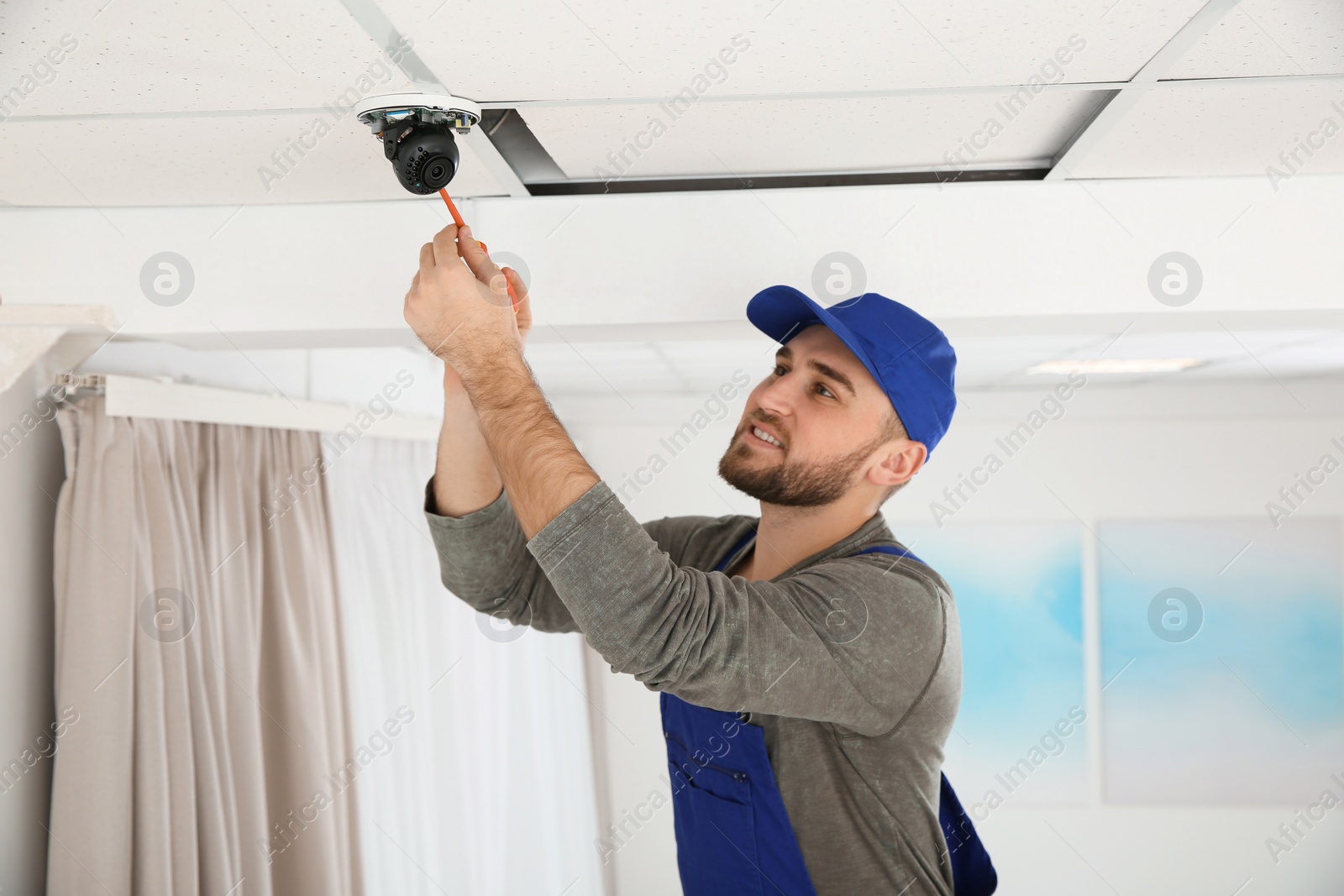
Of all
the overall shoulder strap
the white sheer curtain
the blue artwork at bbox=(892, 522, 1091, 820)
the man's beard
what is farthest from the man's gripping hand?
the blue artwork at bbox=(892, 522, 1091, 820)

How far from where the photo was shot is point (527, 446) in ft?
2.95

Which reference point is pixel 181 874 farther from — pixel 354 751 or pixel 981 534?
pixel 981 534

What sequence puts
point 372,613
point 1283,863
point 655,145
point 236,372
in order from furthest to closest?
1. point 1283,863
2. point 372,613
3. point 236,372
4. point 655,145

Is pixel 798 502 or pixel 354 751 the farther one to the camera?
pixel 354 751

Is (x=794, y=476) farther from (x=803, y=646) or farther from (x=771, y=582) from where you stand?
(x=803, y=646)

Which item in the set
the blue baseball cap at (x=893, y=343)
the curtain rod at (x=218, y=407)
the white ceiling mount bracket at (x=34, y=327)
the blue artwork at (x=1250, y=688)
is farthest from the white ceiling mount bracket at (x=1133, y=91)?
the blue artwork at (x=1250, y=688)

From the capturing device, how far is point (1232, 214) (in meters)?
1.34

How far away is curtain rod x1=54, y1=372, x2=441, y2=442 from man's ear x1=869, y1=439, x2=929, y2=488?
1.09 metres

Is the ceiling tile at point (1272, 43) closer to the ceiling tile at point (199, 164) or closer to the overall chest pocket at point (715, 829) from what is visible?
the ceiling tile at point (199, 164)

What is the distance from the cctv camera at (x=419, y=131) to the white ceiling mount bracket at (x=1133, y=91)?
678 mm

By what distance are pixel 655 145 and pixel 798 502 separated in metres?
0.49

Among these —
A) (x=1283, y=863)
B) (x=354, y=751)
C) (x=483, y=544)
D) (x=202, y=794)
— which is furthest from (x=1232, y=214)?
(x=1283, y=863)

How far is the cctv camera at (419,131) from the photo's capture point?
96 centimetres

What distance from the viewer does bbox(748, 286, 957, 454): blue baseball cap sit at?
1.18 metres
